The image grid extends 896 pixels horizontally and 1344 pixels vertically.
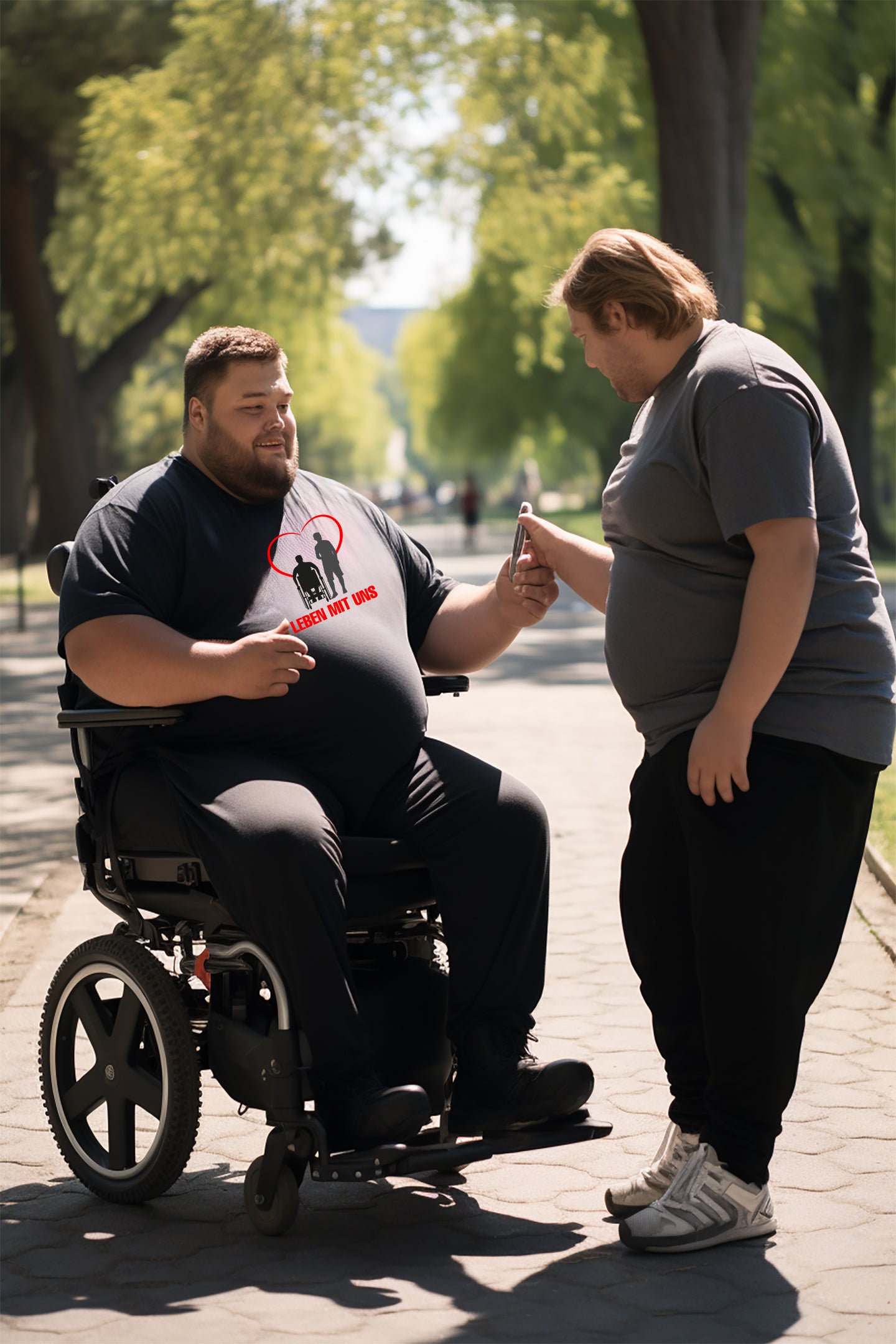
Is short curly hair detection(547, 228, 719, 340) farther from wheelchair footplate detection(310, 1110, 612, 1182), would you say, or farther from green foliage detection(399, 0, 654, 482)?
green foliage detection(399, 0, 654, 482)

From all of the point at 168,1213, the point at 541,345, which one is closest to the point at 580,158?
the point at 541,345

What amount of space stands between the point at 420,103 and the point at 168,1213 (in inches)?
840

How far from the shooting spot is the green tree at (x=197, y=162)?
2209cm

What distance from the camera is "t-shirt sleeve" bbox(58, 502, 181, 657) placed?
3.78 meters

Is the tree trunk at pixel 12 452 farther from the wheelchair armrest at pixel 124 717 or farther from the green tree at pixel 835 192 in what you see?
the wheelchair armrest at pixel 124 717

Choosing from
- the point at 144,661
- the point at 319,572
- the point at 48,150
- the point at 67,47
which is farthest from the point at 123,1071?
the point at 48,150

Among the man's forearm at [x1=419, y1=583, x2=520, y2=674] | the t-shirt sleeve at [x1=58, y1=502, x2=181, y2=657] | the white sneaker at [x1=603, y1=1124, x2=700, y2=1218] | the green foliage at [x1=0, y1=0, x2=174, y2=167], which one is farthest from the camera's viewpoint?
the green foliage at [x1=0, y1=0, x2=174, y2=167]

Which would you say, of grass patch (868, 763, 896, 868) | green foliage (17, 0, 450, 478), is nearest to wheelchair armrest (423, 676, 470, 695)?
grass patch (868, 763, 896, 868)

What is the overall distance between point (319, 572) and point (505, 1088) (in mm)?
1216

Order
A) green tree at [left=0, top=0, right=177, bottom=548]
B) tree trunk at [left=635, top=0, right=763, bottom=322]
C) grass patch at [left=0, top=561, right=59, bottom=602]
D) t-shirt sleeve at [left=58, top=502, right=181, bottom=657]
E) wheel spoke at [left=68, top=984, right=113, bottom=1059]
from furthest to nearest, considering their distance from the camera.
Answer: grass patch at [left=0, top=561, right=59, bottom=602]
green tree at [left=0, top=0, right=177, bottom=548]
tree trunk at [left=635, top=0, right=763, bottom=322]
wheel spoke at [left=68, top=984, right=113, bottom=1059]
t-shirt sleeve at [left=58, top=502, right=181, bottom=657]

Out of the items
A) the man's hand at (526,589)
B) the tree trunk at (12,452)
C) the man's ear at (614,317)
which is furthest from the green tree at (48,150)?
the man's ear at (614,317)

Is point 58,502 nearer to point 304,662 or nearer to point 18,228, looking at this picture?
point 18,228

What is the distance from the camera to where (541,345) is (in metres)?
36.0

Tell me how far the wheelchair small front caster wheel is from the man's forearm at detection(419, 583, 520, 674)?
4.47ft
